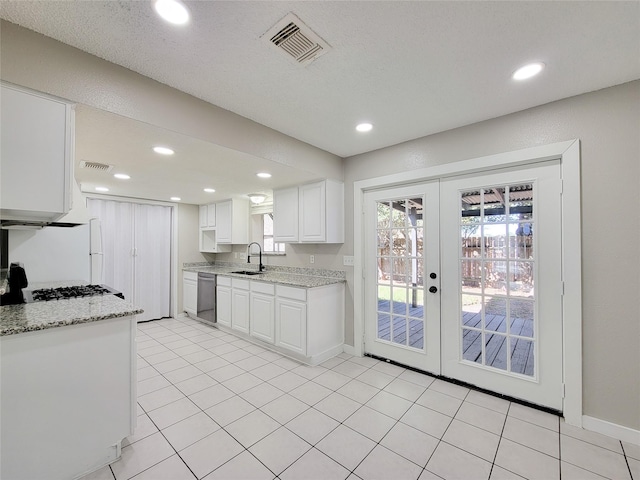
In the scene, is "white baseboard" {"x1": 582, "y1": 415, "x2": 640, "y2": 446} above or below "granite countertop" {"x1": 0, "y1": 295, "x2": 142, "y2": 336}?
below

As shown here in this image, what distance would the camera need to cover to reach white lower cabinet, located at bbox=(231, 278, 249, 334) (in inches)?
147

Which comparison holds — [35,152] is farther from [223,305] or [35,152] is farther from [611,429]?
[611,429]

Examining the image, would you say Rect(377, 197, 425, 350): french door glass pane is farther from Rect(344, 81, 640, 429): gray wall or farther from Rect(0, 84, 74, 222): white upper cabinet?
Rect(0, 84, 74, 222): white upper cabinet

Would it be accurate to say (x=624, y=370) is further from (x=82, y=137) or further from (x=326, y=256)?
(x=82, y=137)

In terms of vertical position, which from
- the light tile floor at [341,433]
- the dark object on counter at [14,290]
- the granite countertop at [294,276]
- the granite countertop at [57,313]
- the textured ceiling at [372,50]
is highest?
the textured ceiling at [372,50]

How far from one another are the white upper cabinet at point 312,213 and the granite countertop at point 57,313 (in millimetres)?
2050

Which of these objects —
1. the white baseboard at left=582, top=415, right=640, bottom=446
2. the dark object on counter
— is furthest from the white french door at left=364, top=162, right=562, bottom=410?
the dark object on counter

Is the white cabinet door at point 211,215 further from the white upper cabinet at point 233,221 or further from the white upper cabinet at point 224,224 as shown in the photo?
the white upper cabinet at point 233,221

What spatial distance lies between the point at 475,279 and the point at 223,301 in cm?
335

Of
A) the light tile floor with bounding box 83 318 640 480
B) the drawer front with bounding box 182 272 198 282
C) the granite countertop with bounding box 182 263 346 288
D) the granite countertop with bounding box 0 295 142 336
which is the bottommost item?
the light tile floor with bounding box 83 318 640 480

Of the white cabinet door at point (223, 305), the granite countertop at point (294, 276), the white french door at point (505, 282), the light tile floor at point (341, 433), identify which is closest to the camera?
the light tile floor at point (341, 433)

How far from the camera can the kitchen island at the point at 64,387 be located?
1.35 m

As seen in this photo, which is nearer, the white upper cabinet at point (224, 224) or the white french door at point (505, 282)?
the white french door at point (505, 282)

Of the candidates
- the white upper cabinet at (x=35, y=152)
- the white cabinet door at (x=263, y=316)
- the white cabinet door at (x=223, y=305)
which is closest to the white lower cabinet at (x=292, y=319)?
the white cabinet door at (x=263, y=316)
